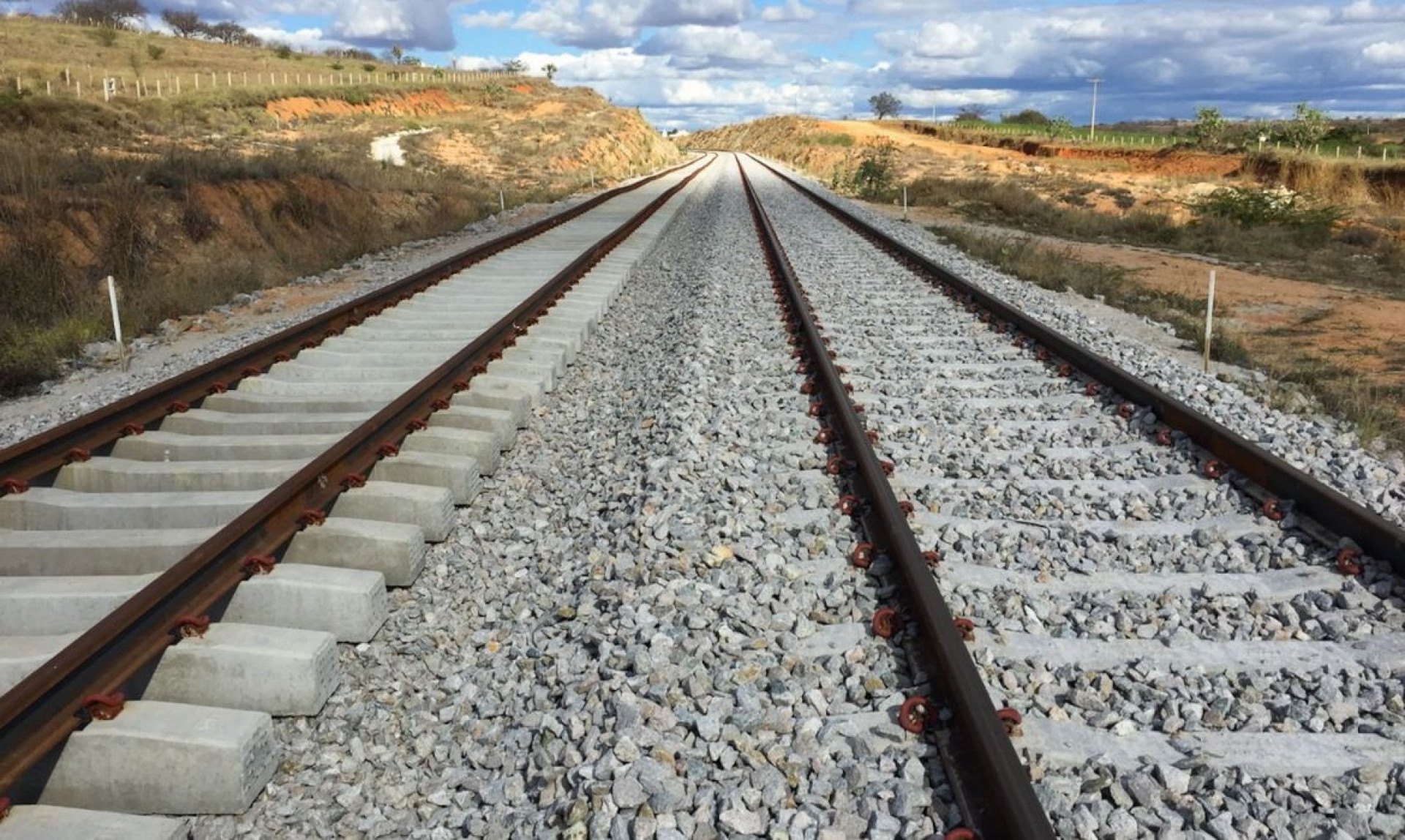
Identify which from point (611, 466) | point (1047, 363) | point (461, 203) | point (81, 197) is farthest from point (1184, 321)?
point (461, 203)

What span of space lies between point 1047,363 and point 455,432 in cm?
480

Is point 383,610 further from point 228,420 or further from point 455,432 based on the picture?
point 228,420

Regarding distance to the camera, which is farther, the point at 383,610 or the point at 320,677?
the point at 383,610

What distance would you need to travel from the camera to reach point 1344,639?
383cm

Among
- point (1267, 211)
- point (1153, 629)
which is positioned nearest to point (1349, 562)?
point (1153, 629)

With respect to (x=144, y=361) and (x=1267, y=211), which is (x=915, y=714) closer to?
(x=144, y=361)

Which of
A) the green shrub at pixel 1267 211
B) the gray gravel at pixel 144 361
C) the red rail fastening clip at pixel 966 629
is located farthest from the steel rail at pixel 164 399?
the green shrub at pixel 1267 211

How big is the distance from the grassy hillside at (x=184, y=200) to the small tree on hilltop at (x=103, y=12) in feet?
203

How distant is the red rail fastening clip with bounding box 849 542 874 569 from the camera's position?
4.49 metres

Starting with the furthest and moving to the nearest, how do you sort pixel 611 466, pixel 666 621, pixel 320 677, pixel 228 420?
pixel 228 420, pixel 611 466, pixel 666 621, pixel 320 677

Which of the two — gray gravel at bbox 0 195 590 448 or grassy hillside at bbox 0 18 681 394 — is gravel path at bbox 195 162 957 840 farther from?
grassy hillside at bbox 0 18 681 394

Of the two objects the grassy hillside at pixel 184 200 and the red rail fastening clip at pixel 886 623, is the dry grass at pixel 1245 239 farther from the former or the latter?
the red rail fastening clip at pixel 886 623

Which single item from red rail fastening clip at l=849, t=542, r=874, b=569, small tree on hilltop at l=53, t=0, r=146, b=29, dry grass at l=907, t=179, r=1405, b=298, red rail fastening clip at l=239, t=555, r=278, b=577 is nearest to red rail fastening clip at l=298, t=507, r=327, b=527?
red rail fastening clip at l=239, t=555, r=278, b=577

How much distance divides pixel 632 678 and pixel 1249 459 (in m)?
3.67
